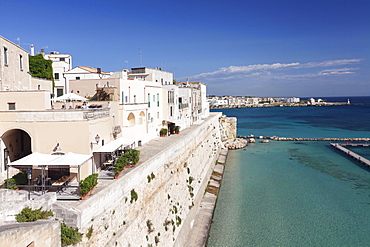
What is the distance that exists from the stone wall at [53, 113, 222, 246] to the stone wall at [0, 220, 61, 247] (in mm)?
580

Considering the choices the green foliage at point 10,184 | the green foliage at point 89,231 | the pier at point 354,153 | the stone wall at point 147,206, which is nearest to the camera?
the green foliage at point 89,231

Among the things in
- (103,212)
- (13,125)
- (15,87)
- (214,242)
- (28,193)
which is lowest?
(214,242)

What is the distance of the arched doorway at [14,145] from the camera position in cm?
1149

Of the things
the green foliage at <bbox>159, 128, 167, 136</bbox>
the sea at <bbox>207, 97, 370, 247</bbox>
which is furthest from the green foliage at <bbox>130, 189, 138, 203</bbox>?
the green foliage at <bbox>159, 128, 167, 136</bbox>

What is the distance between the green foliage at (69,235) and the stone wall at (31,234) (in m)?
Answer: 0.16

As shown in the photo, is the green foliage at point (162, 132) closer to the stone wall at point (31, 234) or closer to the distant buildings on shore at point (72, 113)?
the distant buildings on shore at point (72, 113)

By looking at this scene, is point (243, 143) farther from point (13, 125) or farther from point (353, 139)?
point (13, 125)

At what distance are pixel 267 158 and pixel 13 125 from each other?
32846 mm

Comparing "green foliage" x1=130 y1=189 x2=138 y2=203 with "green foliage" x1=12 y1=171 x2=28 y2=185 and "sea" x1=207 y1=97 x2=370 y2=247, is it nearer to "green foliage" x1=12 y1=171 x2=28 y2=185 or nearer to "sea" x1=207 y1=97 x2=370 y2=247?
"green foliage" x1=12 y1=171 x2=28 y2=185

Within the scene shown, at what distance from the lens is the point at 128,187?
10797 millimetres

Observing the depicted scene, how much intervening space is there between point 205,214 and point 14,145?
1267cm

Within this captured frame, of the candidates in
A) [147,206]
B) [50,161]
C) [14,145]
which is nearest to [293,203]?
[147,206]

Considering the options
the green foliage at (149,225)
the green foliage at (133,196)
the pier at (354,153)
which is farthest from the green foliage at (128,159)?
the pier at (354,153)

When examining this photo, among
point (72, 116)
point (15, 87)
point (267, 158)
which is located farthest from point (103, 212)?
point (267, 158)
